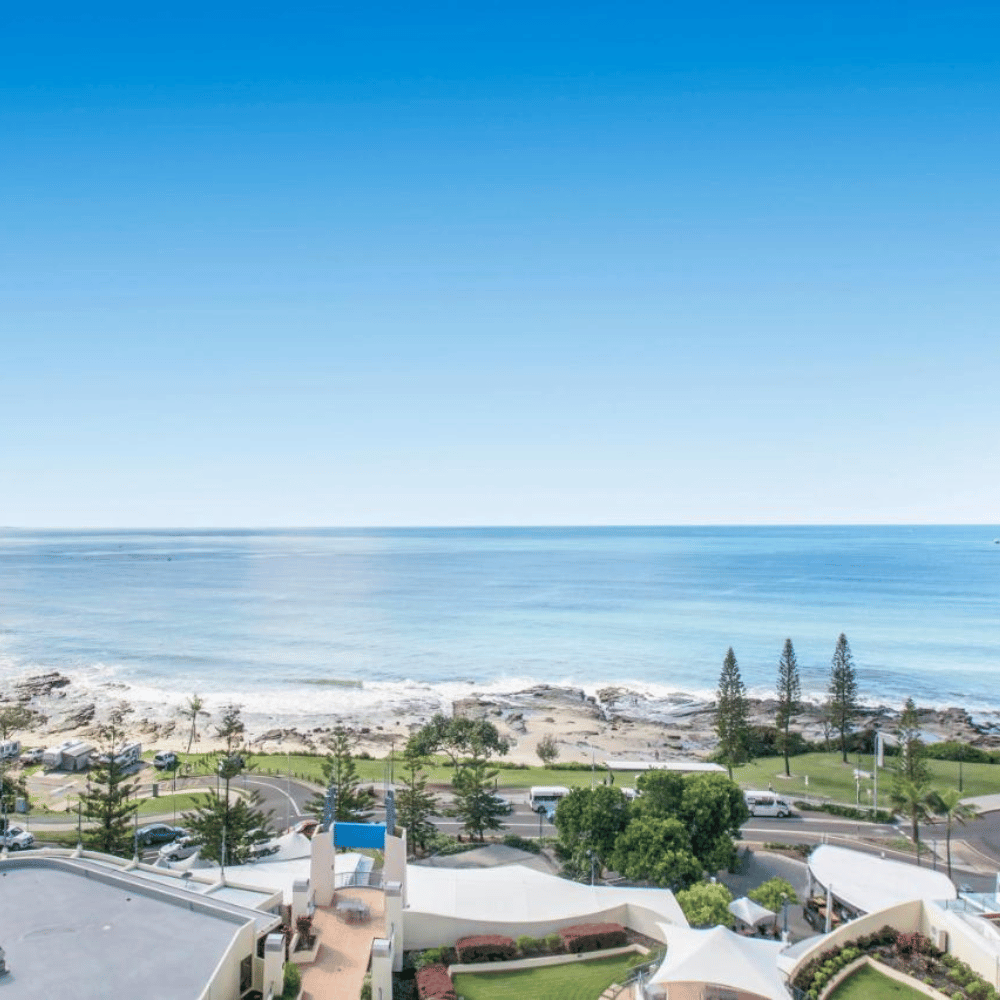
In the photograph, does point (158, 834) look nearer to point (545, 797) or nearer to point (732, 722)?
point (545, 797)

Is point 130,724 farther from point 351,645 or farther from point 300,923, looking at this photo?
point 300,923

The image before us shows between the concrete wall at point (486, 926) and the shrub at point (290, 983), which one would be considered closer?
the shrub at point (290, 983)

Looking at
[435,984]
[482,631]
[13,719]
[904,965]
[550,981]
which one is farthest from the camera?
[482,631]

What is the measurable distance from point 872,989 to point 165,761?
36.0m

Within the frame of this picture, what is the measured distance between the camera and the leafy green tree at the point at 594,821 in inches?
1027

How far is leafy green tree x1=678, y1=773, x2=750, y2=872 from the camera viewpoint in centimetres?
2559

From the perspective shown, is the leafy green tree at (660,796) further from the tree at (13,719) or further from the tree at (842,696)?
the tree at (13,719)

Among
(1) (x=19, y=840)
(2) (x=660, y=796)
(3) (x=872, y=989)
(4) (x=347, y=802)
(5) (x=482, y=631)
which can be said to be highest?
(2) (x=660, y=796)

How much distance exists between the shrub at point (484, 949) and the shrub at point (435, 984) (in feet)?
2.72

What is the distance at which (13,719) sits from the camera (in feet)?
152

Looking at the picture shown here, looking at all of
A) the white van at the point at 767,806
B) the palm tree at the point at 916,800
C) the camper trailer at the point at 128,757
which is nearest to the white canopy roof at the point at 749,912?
the palm tree at the point at 916,800

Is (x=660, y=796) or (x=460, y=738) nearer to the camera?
(x=660, y=796)

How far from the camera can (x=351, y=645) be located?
78.8 meters

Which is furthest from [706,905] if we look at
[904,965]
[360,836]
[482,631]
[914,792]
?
[482,631]
